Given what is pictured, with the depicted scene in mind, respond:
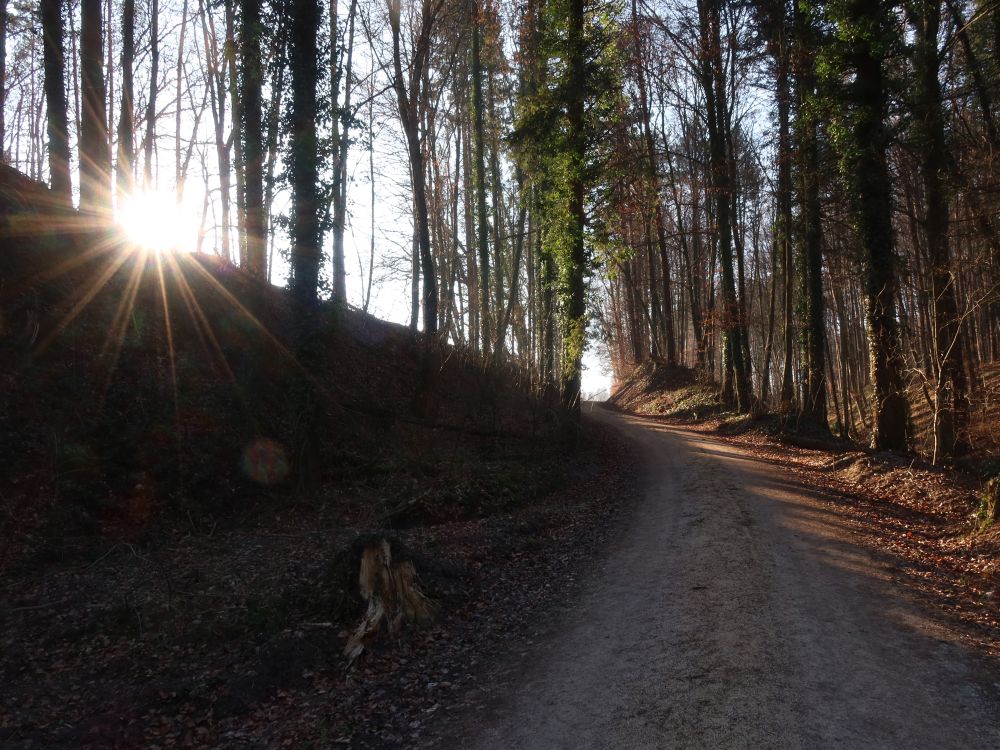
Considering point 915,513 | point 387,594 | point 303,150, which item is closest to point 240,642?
point 387,594

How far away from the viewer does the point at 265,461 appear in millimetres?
11523

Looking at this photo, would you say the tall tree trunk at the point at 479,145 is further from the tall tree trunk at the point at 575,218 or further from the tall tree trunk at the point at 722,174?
the tall tree trunk at the point at 722,174

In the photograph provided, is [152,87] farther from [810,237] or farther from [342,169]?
[810,237]

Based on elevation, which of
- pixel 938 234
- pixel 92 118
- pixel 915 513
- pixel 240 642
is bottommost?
pixel 240 642

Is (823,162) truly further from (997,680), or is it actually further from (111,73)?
(111,73)

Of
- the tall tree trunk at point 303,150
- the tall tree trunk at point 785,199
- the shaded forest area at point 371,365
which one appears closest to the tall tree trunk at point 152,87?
the shaded forest area at point 371,365

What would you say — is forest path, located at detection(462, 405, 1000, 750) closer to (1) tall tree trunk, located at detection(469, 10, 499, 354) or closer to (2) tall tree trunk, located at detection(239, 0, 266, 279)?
(2) tall tree trunk, located at detection(239, 0, 266, 279)

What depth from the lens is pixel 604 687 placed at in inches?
211

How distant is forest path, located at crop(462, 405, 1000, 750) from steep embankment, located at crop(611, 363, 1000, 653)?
0.45 meters

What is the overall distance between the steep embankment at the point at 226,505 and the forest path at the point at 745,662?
829 mm

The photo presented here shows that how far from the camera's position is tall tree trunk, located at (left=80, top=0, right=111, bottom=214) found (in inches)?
551

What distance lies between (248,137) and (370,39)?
6571 millimetres

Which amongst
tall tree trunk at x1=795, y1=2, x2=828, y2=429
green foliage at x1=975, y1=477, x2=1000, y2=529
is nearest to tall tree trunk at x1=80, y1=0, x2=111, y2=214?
tall tree trunk at x1=795, y1=2, x2=828, y2=429

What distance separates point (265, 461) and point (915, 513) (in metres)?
11.0
